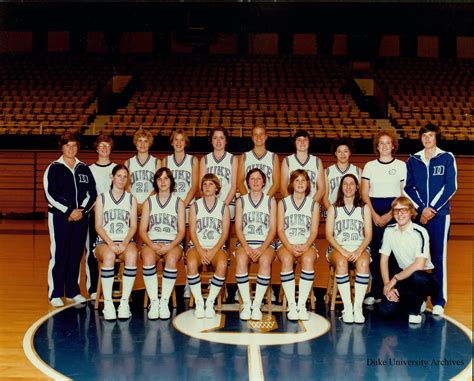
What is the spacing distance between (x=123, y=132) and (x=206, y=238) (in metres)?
7.57

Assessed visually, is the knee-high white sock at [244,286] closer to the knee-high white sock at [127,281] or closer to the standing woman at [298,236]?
the standing woman at [298,236]

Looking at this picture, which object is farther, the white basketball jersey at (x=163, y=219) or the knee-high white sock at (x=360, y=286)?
the white basketball jersey at (x=163, y=219)

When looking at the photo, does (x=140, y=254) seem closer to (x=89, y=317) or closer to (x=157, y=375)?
(x=89, y=317)

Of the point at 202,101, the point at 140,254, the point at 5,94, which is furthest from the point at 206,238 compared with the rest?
the point at 5,94

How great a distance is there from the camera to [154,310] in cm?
523

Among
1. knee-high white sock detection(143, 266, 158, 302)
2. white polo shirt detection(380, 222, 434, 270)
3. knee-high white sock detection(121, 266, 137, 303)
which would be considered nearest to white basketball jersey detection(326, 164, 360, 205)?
white polo shirt detection(380, 222, 434, 270)

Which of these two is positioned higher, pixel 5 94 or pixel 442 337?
pixel 5 94

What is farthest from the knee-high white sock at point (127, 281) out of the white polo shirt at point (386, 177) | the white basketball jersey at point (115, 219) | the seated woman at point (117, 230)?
the white polo shirt at point (386, 177)

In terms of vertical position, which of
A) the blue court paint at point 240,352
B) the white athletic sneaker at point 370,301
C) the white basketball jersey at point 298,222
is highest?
the white basketball jersey at point 298,222

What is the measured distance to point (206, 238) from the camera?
5.49m

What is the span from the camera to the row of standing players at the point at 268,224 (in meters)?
5.24

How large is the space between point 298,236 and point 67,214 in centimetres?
215

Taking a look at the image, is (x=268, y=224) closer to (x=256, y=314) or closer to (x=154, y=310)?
(x=256, y=314)

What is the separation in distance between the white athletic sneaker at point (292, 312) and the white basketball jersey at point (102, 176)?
2.21 meters
